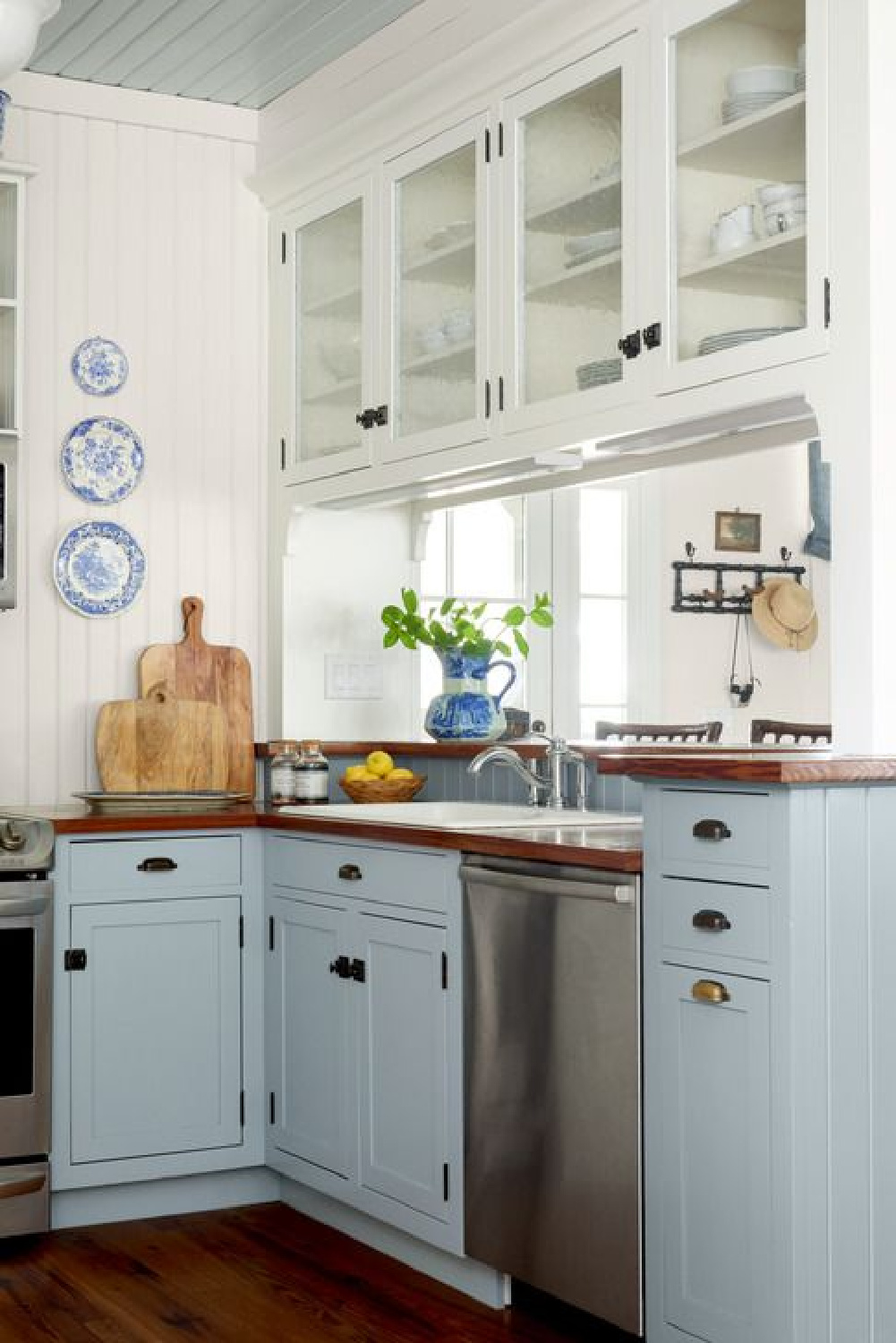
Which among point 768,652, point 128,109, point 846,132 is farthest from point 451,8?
point 768,652

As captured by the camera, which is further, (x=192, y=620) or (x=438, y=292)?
(x=192, y=620)

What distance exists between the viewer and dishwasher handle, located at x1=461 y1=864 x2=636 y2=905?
277 centimetres

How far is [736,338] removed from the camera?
294 centimetres

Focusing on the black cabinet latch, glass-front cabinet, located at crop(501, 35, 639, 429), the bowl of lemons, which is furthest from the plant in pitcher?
the black cabinet latch

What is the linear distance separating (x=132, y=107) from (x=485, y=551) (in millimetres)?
1473

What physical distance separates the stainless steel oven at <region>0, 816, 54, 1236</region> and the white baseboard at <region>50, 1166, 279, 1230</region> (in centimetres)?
11

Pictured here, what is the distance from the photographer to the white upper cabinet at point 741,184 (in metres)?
2.79

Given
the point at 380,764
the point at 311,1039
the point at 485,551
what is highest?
the point at 485,551

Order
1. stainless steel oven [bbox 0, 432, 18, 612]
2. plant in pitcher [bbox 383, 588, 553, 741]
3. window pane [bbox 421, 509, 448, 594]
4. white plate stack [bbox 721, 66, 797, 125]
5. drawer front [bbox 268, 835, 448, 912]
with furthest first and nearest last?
window pane [bbox 421, 509, 448, 594] → plant in pitcher [bbox 383, 588, 553, 741] → stainless steel oven [bbox 0, 432, 18, 612] → drawer front [bbox 268, 835, 448, 912] → white plate stack [bbox 721, 66, 797, 125]

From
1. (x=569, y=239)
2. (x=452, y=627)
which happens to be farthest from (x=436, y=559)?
(x=569, y=239)

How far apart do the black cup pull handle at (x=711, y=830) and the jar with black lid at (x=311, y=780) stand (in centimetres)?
186

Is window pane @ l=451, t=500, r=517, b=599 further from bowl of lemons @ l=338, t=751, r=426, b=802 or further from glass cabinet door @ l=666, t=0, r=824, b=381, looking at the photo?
glass cabinet door @ l=666, t=0, r=824, b=381

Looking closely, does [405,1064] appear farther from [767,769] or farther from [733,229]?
[733,229]

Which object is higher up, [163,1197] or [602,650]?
[602,650]
